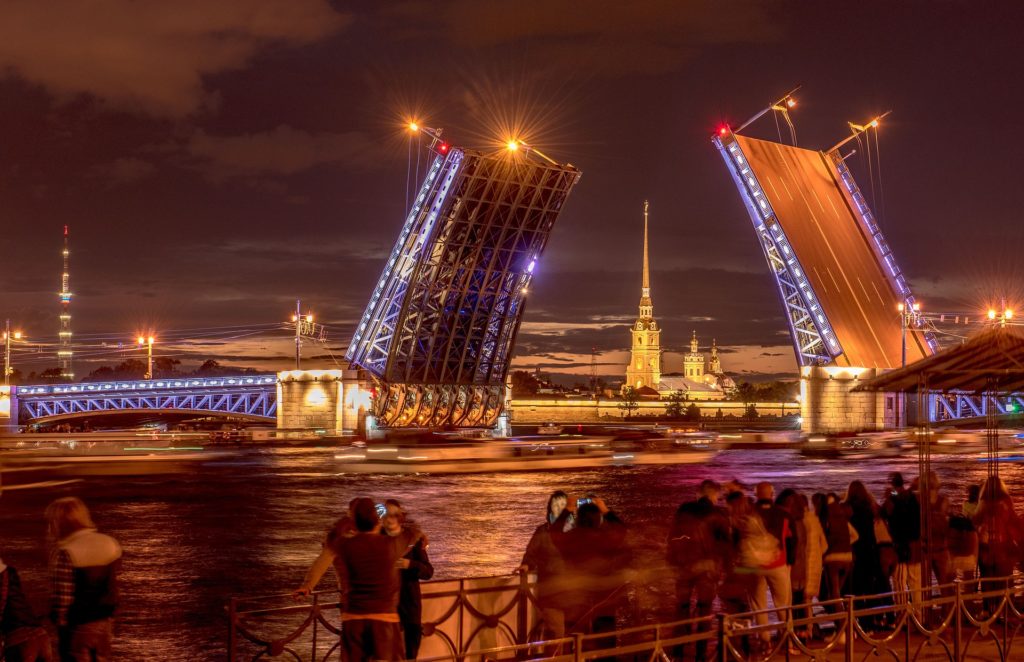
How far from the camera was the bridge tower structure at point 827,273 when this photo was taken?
47906mm

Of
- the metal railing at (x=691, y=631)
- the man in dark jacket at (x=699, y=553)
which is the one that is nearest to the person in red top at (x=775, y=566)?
the metal railing at (x=691, y=631)

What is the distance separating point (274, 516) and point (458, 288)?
90.3 feet

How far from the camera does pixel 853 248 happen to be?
51031mm

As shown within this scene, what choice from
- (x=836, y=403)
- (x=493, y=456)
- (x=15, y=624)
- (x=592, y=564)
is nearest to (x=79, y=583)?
(x=15, y=624)

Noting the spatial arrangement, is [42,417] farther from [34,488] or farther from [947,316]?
[947,316]

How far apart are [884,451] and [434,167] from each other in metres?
19.8

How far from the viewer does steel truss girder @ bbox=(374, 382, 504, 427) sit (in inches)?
2079

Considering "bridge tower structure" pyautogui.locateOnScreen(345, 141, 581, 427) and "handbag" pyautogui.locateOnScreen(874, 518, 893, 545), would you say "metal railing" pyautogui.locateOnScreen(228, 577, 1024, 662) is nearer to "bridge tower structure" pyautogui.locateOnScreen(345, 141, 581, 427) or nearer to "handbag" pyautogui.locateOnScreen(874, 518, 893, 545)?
"handbag" pyautogui.locateOnScreen(874, 518, 893, 545)

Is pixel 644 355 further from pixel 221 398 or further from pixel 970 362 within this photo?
pixel 970 362

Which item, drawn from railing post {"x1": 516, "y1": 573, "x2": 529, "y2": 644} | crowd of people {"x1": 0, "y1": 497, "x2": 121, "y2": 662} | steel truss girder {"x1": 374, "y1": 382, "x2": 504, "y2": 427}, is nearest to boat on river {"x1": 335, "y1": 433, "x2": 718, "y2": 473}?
steel truss girder {"x1": 374, "y1": 382, "x2": 504, "y2": 427}

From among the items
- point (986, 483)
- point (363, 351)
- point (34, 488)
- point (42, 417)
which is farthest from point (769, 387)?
point (986, 483)

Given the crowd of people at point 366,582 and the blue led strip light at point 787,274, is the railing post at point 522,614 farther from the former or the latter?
the blue led strip light at point 787,274

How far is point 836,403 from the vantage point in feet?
170

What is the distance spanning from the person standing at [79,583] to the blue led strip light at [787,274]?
4326cm
